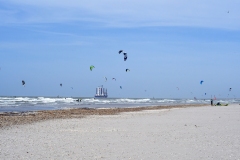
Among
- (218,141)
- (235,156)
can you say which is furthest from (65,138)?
(235,156)

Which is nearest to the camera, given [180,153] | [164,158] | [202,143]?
[164,158]

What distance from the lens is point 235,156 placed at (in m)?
8.80

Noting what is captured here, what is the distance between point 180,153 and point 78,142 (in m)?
3.54

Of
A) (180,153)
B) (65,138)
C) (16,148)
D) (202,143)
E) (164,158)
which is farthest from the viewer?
(65,138)

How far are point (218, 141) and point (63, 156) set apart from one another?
5138 millimetres

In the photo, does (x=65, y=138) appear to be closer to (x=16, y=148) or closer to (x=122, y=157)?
(x=16, y=148)

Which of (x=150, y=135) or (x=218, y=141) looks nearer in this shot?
(x=218, y=141)

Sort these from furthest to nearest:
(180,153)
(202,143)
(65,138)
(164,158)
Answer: (65,138)
(202,143)
(180,153)
(164,158)

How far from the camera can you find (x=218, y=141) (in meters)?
11.3

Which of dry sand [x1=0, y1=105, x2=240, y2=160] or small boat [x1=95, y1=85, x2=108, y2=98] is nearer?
dry sand [x1=0, y1=105, x2=240, y2=160]

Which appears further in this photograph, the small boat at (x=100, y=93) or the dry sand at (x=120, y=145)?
the small boat at (x=100, y=93)

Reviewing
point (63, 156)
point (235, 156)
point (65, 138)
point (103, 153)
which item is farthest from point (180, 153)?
point (65, 138)

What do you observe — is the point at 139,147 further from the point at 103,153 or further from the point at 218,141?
the point at 218,141

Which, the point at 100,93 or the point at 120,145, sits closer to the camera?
the point at 120,145
